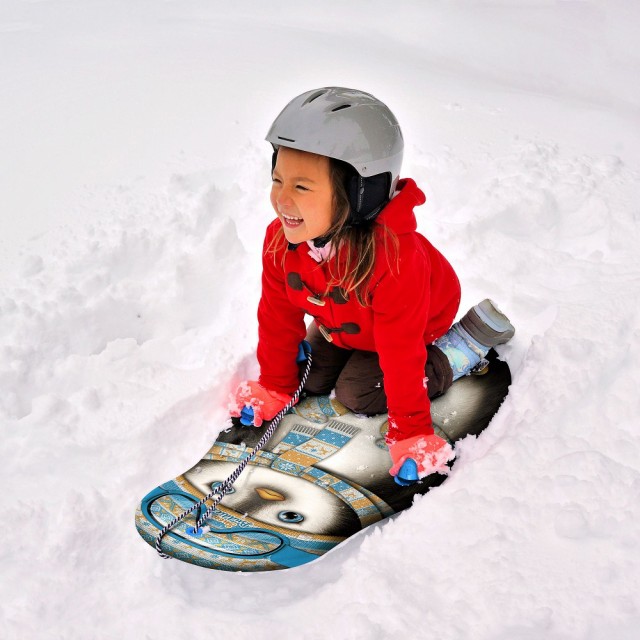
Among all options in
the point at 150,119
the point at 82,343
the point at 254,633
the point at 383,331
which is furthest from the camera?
the point at 150,119

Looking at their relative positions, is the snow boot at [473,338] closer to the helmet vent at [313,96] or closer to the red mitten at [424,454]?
the red mitten at [424,454]

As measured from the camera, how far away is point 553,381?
7.82ft

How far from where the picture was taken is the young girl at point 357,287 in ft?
5.91

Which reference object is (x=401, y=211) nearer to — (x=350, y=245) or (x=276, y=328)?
(x=350, y=245)

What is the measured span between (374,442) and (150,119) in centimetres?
287

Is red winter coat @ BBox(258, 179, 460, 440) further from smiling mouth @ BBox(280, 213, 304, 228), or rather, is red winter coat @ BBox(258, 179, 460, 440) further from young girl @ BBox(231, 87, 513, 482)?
smiling mouth @ BBox(280, 213, 304, 228)

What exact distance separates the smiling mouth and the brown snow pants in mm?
745

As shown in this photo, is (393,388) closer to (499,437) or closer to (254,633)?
(499,437)

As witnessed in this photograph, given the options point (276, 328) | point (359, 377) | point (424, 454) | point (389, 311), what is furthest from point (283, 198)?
point (424, 454)

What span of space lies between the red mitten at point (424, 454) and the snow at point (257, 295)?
0.10 meters

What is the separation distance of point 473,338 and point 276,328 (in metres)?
0.78

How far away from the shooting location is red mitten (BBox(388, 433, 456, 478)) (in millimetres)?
2221

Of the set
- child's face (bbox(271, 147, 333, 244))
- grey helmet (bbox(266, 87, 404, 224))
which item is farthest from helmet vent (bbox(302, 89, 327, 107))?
child's face (bbox(271, 147, 333, 244))

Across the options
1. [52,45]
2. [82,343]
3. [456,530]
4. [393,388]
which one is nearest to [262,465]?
[393,388]
